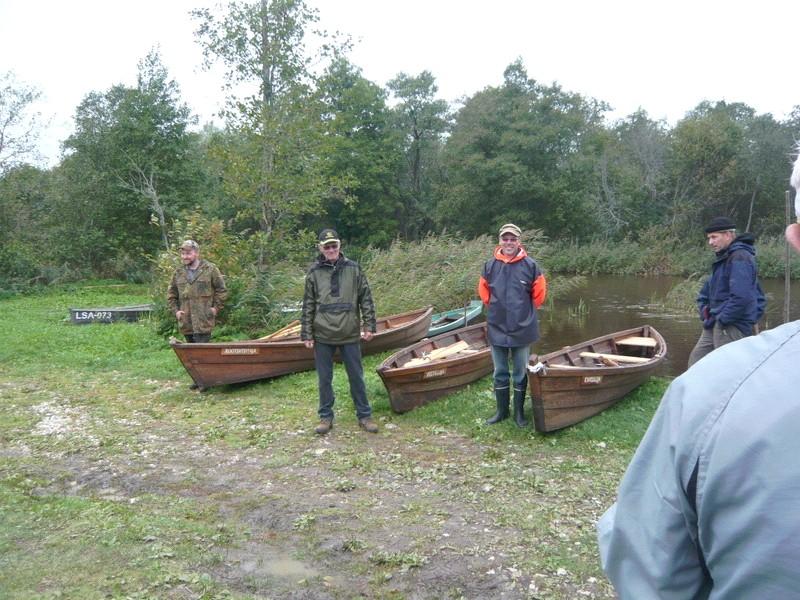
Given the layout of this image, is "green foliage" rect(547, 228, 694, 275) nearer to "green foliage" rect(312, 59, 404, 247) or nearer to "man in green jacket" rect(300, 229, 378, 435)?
"green foliage" rect(312, 59, 404, 247)

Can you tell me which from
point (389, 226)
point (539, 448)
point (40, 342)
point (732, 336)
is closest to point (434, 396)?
point (539, 448)

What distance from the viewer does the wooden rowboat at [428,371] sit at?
6.75 metres

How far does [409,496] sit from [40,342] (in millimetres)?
8675

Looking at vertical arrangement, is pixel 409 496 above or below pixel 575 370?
below

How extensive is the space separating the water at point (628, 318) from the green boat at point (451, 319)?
148 centimetres

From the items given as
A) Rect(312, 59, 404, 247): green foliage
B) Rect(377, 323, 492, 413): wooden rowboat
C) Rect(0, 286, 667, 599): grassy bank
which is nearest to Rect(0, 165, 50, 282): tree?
Rect(312, 59, 404, 247): green foliage

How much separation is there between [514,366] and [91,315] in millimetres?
10192

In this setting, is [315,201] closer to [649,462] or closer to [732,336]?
[732,336]

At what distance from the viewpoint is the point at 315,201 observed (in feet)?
40.1

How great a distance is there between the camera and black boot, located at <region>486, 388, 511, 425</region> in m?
6.41

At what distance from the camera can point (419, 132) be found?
Result: 40.5 metres

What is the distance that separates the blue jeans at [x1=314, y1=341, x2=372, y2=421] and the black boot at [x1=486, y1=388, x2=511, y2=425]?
124 centimetres

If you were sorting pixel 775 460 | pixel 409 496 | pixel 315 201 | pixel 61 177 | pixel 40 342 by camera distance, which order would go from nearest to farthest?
pixel 775 460 < pixel 409 496 < pixel 40 342 < pixel 315 201 < pixel 61 177

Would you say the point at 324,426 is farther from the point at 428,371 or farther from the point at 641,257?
the point at 641,257
